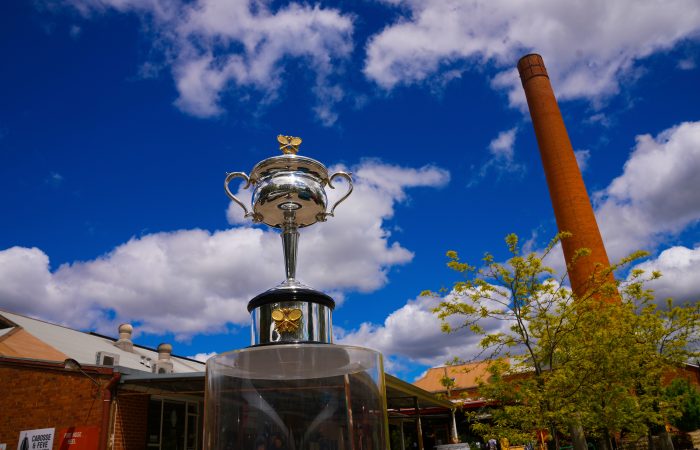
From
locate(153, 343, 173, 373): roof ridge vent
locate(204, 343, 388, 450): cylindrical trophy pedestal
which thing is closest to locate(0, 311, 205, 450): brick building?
locate(153, 343, 173, 373): roof ridge vent

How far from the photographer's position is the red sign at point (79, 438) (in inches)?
397

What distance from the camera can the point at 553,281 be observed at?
9.12 meters

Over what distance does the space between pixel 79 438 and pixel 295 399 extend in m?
9.74

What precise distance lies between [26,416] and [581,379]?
1093 cm

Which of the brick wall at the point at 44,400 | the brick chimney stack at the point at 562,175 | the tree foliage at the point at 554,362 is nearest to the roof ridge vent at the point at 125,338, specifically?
the brick wall at the point at 44,400

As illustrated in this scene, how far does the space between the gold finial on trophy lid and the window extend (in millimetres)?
9972

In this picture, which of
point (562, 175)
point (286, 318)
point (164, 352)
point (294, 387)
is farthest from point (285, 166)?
point (562, 175)

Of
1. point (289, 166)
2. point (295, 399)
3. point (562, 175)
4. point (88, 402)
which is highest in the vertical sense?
point (562, 175)

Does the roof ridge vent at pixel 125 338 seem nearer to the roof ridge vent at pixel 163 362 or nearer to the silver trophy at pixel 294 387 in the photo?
the roof ridge vent at pixel 163 362

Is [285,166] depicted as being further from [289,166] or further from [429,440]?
[429,440]

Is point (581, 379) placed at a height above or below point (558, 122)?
below

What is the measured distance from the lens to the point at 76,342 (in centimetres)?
1520

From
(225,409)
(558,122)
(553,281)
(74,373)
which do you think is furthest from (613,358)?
(558,122)

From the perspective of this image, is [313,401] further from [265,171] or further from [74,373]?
[74,373]
